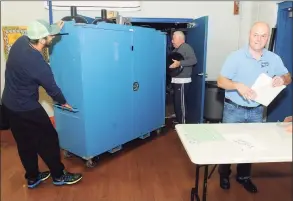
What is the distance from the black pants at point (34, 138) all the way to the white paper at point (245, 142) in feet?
4.87

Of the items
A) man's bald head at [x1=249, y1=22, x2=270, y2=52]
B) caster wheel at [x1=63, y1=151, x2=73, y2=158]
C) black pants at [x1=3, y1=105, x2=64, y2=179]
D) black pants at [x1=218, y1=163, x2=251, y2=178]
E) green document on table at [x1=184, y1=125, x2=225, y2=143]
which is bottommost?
caster wheel at [x1=63, y1=151, x2=73, y2=158]

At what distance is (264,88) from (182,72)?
185cm

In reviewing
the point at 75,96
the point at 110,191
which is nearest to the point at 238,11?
the point at 75,96

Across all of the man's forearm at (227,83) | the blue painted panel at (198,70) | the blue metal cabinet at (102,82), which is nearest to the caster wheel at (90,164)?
the blue metal cabinet at (102,82)

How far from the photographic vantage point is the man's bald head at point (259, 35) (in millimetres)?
1719

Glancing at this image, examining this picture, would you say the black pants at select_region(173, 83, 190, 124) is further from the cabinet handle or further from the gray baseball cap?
the gray baseball cap

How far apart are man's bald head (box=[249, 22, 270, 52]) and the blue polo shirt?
9cm

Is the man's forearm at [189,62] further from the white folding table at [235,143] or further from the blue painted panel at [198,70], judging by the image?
the white folding table at [235,143]

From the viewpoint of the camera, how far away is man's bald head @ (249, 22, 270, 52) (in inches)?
67.7

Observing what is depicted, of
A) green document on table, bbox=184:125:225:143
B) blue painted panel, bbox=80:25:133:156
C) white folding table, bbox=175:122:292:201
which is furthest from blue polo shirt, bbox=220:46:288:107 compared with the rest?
blue painted panel, bbox=80:25:133:156

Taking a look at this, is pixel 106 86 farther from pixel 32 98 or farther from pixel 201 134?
pixel 201 134

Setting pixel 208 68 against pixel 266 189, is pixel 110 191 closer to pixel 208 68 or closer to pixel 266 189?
pixel 266 189

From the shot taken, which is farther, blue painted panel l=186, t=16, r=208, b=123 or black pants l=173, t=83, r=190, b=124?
black pants l=173, t=83, r=190, b=124

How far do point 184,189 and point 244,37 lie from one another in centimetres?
291
